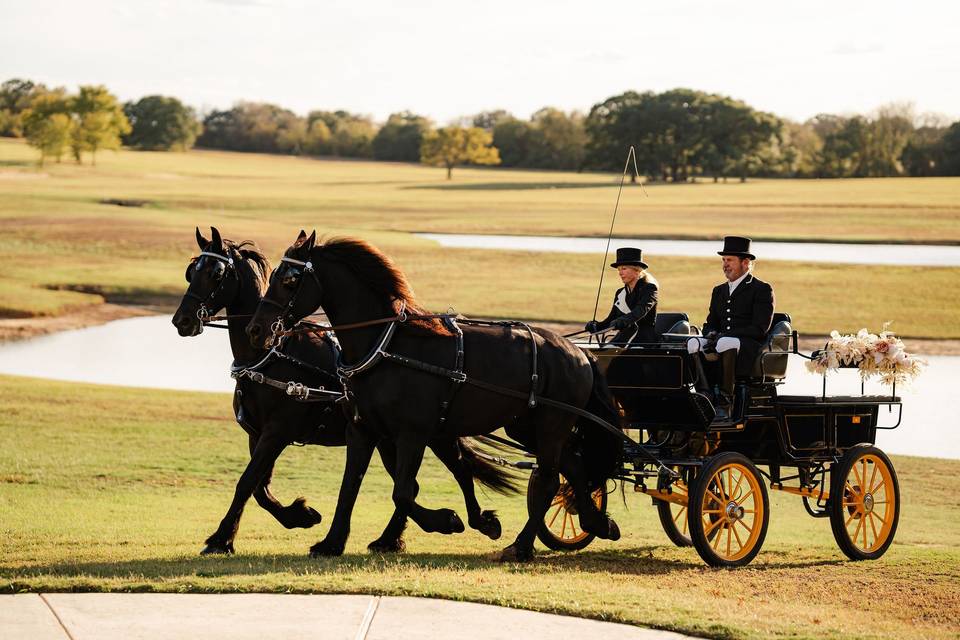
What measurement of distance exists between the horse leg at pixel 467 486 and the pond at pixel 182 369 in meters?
10.2

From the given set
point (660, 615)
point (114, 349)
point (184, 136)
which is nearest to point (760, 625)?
point (660, 615)

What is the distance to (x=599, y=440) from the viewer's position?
10695 millimetres

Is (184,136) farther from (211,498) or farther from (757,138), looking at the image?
(211,498)

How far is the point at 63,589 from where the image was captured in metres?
7.84

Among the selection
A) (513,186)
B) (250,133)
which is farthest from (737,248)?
(250,133)

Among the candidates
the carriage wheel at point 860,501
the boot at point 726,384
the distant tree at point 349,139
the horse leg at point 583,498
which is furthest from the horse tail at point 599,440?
the distant tree at point 349,139

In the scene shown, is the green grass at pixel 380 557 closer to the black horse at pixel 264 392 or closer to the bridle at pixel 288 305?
the black horse at pixel 264 392

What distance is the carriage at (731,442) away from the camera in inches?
404

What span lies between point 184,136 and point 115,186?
5423 cm

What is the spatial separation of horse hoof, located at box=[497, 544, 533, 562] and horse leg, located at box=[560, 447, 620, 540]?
831 mm

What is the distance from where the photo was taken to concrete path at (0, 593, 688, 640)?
6.80 meters

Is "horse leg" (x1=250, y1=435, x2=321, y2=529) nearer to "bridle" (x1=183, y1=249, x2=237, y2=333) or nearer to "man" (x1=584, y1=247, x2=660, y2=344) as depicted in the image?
"bridle" (x1=183, y1=249, x2=237, y2=333)

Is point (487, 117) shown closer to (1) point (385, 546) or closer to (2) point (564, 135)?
(2) point (564, 135)

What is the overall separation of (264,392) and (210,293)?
90cm
